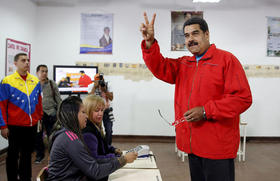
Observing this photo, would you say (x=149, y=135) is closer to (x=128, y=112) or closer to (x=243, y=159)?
(x=128, y=112)

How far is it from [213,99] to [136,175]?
640 mm

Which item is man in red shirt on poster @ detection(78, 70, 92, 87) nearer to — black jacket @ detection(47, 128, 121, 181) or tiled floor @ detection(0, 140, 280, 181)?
tiled floor @ detection(0, 140, 280, 181)

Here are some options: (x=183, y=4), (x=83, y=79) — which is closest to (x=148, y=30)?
(x=83, y=79)

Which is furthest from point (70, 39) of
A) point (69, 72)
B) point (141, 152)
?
point (141, 152)

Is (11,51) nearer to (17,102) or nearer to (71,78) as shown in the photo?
(71,78)

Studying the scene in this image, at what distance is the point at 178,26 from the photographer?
497cm

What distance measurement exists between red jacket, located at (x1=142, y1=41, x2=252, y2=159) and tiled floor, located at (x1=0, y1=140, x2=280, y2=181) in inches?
77.4

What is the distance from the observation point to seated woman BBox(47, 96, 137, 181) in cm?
128

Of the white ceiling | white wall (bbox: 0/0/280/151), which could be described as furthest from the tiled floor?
the white ceiling

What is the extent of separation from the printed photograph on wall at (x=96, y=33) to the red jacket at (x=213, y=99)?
385 cm

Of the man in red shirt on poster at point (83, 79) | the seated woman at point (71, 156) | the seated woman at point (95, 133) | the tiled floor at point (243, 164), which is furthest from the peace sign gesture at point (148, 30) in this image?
the man in red shirt on poster at point (83, 79)

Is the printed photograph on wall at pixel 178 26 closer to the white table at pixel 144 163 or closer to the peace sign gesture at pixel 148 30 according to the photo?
the white table at pixel 144 163

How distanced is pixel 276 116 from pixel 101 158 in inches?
190

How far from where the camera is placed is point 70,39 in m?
4.97
